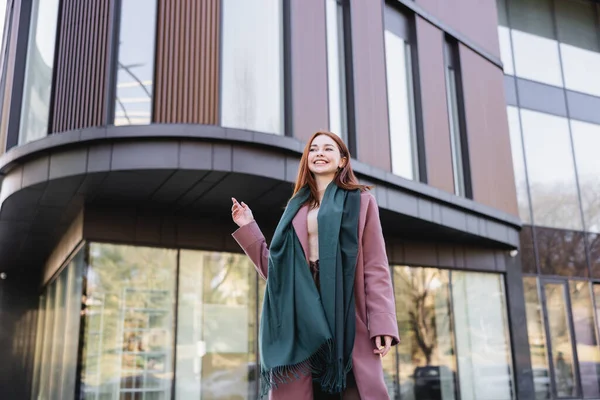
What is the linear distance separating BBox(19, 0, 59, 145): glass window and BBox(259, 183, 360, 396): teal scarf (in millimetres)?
8090

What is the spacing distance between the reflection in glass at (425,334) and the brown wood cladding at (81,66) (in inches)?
282

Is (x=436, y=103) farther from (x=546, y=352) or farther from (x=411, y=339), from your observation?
(x=546, y=352)

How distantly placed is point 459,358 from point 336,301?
12276 millimetres

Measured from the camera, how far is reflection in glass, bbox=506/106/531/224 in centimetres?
1616

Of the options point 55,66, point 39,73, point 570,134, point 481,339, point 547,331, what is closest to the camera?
point 55,66

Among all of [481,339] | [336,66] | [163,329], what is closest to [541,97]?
[481,339]

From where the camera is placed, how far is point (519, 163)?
16.6 meters

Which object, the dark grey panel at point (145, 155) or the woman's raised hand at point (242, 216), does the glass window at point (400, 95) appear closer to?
the dark grey panel at point (145, 155)

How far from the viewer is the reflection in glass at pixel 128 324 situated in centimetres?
1012

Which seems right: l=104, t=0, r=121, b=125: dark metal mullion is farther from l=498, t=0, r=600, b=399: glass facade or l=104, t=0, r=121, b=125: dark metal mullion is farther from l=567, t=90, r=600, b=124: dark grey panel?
l=567, t=90, r=600, b=124: dark grey panel

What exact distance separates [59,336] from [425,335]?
7.49 metres

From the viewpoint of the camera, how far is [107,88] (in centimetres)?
920

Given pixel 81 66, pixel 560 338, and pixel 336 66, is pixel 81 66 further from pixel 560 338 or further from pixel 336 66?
pixel 560 338

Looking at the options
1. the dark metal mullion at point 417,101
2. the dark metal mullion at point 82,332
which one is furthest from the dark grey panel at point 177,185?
the dark metal mullion at point 417,101
